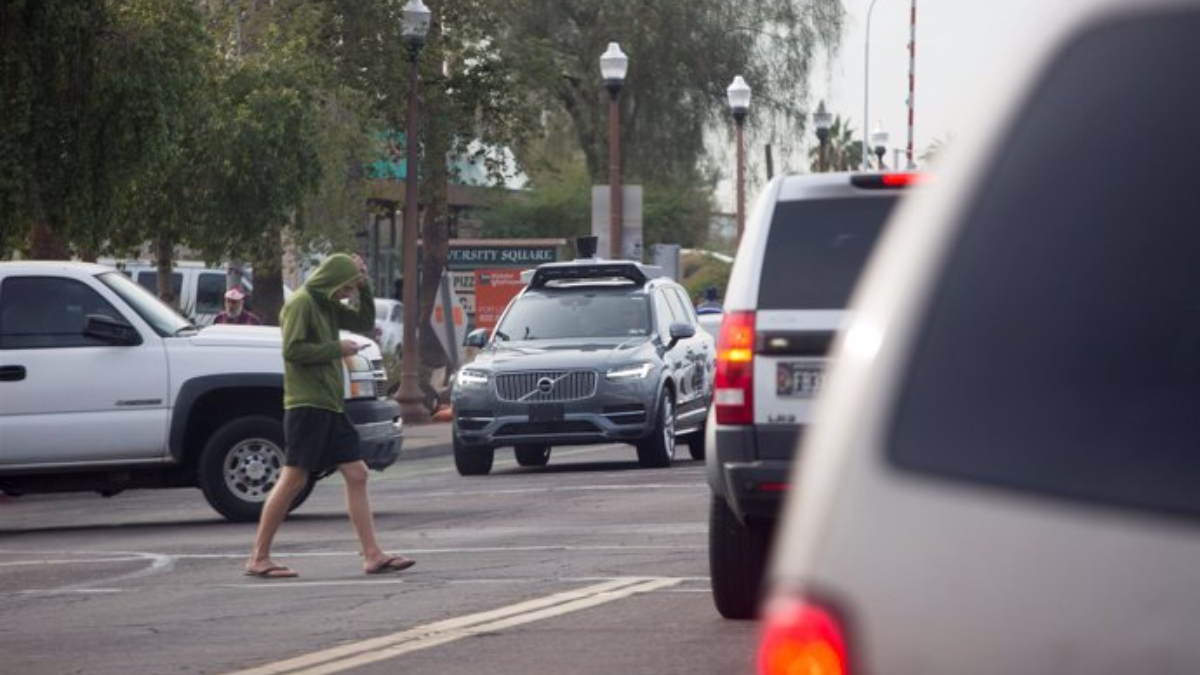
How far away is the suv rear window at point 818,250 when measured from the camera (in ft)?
32.3

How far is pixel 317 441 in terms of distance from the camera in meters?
13.8

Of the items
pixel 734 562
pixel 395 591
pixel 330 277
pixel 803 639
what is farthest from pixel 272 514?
pixel 803 639

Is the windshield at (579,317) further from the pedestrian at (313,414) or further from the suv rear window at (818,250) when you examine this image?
the suv rear window at (818,250)

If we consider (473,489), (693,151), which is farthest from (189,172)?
(693,151)

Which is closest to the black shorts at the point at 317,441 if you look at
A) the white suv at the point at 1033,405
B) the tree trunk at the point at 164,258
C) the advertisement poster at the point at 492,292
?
the white suv at the point at 1033,405

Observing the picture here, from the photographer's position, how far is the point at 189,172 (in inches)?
1184

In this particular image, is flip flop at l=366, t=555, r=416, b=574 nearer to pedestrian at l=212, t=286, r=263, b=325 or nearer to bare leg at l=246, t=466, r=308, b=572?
bare leg at l=246, t=466, r=308, b=572

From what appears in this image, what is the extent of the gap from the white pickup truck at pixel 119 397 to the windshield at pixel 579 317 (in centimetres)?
551

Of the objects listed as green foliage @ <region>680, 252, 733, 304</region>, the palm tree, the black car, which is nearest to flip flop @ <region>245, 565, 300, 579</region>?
the black car

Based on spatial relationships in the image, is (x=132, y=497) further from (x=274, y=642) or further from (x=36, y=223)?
(x=274, y=642)

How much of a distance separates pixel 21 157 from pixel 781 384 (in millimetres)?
14215

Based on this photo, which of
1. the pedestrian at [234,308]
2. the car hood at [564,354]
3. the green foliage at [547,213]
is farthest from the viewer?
the green foliage at [547,213]

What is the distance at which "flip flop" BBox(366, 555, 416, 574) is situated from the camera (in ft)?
44.5

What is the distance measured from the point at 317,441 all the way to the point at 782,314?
4.55m
